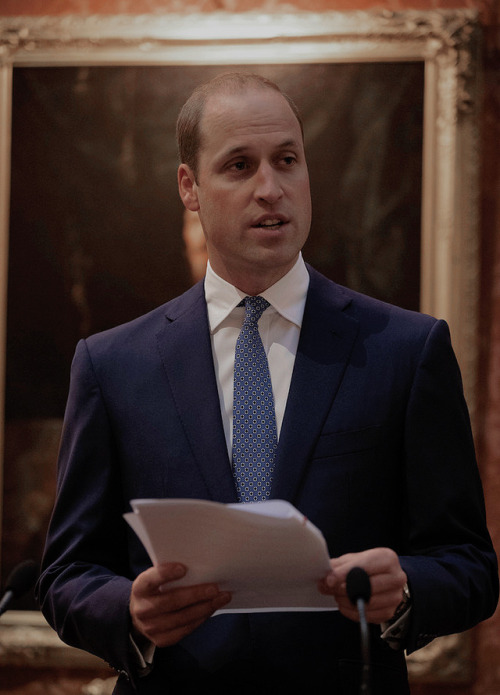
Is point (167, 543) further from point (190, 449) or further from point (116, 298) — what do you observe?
point (116, 298)

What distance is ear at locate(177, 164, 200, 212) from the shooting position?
204 centimetres

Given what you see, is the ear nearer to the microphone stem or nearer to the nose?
the nose

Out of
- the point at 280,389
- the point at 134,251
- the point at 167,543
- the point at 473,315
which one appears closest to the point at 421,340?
the point at 280,389

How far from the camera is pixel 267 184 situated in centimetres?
179

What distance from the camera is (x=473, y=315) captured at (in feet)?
9.48

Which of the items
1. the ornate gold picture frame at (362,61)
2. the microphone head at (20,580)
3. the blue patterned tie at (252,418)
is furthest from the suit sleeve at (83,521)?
the ornate gold picture frame at (362,61)

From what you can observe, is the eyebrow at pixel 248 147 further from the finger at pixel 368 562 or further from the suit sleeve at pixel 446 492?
the finger at pixel 368 562

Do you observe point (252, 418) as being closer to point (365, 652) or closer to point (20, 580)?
point (20, 580)

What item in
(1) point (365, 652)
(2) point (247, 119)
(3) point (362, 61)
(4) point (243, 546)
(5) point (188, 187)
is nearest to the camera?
(1) point (365, 652)

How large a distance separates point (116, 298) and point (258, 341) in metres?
1.28

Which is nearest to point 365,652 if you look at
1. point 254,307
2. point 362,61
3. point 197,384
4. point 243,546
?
point 243,546

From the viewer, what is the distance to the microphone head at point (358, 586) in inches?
50.9

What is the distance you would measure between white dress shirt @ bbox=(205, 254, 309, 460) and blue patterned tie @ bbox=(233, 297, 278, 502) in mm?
27

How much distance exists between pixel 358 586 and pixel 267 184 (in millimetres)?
831
